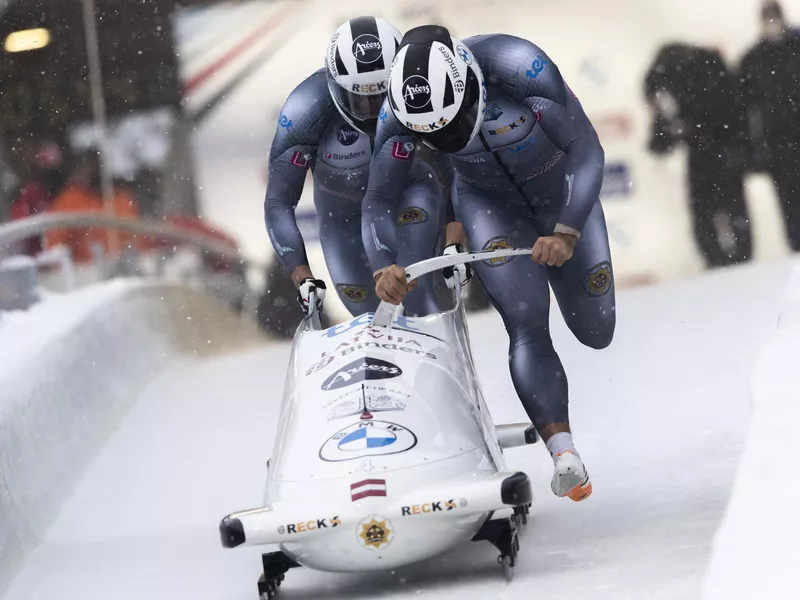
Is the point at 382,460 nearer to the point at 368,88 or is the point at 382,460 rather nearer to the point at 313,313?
the point at 313,313

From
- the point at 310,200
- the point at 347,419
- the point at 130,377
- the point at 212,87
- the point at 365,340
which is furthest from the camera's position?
the point at 212,87

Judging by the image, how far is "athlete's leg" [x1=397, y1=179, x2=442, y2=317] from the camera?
4344 mm

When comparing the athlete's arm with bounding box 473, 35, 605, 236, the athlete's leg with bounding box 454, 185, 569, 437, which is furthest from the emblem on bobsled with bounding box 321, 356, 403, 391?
the athlete's arm with bounding box 473, 35, 605, 236

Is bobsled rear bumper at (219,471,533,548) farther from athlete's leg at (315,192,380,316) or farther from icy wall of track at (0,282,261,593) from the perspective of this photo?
athlete's leg at (315,192,380,316)

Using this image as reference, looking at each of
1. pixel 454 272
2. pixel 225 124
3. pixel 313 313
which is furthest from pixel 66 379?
pixel 225 124

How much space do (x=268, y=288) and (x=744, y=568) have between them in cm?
784

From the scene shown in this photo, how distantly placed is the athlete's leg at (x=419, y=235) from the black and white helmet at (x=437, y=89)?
0.94m

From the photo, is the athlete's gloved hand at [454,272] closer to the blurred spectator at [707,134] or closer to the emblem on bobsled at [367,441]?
the emblem on bobsled at [367,441]

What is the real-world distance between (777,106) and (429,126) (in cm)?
519

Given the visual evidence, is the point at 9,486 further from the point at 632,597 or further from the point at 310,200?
the point at 310,200

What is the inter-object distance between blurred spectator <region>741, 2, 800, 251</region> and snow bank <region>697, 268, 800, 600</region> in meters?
5.15

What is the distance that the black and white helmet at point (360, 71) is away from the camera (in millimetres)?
4035

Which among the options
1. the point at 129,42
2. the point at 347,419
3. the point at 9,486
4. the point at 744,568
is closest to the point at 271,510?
the point at 347,419

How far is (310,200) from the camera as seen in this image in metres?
9.37
